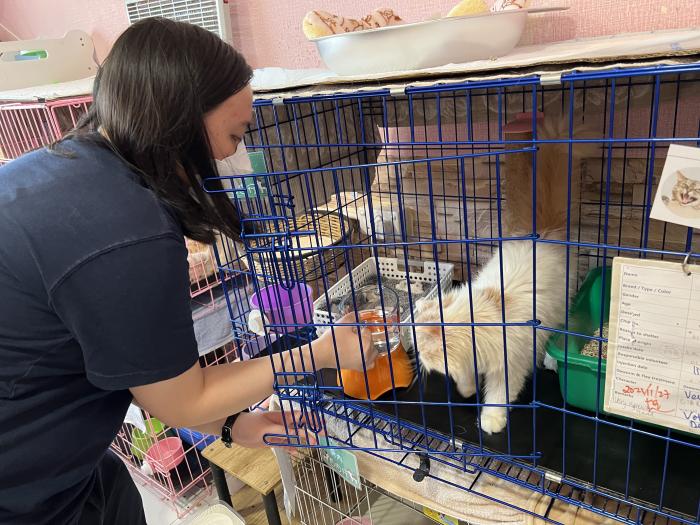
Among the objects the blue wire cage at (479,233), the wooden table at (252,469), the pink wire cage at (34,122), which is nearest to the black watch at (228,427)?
the blue wire cage at (479,233)

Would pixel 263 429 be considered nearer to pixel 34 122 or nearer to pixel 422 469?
pixel 422 469

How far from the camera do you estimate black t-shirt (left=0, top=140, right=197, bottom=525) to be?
2.02ft

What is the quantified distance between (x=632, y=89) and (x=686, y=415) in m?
0.72

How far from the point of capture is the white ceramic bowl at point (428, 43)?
82cm

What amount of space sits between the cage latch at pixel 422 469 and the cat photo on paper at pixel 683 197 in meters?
0.59

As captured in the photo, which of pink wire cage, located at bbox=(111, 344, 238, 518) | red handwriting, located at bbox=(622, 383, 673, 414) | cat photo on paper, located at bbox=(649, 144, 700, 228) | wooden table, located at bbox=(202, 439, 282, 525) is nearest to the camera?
cat photo on paper, located at bbox=(649, 144, 700, 228)

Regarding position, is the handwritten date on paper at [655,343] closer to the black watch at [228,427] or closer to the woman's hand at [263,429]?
the woman's hand at [263,429]

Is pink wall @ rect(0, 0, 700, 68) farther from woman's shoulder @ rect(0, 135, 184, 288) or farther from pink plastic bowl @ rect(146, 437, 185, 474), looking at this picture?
pink plastic bowl @ rect(146, 437, 185, 474)

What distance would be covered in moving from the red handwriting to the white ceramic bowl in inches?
22.8

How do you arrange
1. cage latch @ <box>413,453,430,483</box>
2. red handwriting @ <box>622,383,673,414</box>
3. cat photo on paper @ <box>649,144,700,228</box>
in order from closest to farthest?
cat photo on paper @ <box>649,144,700,228</box> → red handwriting @ <box>622,383,673,414</box> → cage latch @ <box>413,453,430,483</box>

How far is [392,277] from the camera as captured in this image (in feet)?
4.39

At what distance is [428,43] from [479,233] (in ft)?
2.48

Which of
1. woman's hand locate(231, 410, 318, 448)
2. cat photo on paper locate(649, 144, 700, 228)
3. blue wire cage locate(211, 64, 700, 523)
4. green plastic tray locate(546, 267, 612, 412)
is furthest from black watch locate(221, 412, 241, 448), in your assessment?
cat photo on paper locate(649, 144, 700, 228)

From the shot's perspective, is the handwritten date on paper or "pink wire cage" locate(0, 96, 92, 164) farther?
"pink wire cage" locate(0, 96, 92, 164)
